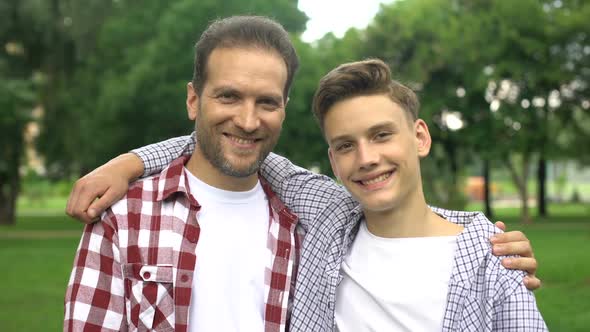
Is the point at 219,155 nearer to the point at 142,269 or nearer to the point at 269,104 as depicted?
the point at 269,104

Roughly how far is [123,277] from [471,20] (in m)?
29.9

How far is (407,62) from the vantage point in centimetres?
3359

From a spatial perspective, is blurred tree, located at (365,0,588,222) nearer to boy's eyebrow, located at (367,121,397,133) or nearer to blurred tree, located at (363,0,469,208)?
blurred tree, located at (363,0,469,208)

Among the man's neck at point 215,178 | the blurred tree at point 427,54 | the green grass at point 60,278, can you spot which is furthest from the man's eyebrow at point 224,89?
the blurred tree at point 427,54

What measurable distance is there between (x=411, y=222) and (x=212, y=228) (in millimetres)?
879

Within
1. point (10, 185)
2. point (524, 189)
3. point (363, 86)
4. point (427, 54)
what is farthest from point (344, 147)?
point (524, 189)

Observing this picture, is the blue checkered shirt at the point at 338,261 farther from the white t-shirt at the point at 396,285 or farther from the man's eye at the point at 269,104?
the man's eye at the point at 269,104

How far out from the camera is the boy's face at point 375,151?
3168 millimetres

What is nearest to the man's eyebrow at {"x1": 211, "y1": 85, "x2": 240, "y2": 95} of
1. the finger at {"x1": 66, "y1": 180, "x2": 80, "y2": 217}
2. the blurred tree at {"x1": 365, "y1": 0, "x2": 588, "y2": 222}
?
the finger at {"x1": 66, "y1": 180, "x2": 80, "y2": 217}

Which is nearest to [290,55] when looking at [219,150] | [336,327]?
[219,150]

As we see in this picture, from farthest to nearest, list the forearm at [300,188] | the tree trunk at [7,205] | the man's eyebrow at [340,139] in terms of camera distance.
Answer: the tree trunk at [7,205] → the forearm at [300,188] → the man's eyebrow at [340,139]

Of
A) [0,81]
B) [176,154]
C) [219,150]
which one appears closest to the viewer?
[219,150]

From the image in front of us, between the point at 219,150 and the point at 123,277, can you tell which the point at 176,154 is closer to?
the point at 219,150

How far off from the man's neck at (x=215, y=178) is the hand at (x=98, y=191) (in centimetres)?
29
